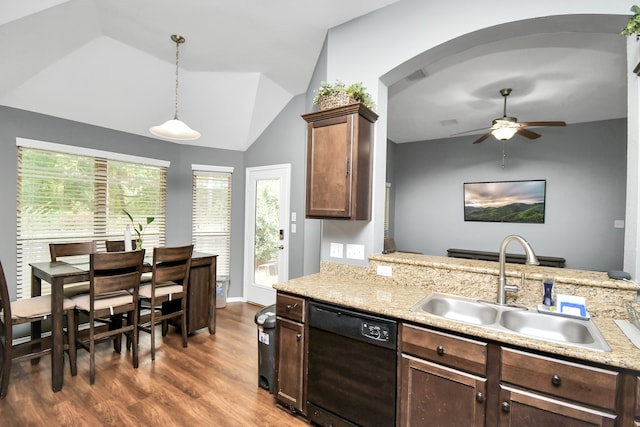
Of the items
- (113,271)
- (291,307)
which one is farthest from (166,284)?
(291,307)

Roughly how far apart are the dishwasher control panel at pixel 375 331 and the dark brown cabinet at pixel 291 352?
0.47 metres

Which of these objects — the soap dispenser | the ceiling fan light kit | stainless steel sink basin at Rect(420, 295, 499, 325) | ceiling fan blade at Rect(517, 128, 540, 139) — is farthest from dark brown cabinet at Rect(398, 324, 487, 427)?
ceiling fan blade at Rect(517, 128, 540, 139)

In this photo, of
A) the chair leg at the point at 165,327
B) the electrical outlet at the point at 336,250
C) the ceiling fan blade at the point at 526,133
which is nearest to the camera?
the electrical outlet at the point at 336,250

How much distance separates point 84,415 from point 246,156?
360 centimetres

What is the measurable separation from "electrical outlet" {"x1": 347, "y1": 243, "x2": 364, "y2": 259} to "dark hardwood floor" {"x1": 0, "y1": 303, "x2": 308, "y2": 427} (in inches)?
49.0

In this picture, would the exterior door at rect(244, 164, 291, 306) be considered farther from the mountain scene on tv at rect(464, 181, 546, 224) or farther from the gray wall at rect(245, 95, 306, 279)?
the mountain scene on tv at rect(464, 181, 546, 224)

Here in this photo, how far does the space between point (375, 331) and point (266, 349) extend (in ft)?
3.67

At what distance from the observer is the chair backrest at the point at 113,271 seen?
7.83ft

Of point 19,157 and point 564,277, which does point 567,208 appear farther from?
point 19,157

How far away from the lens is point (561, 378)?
4.03ft

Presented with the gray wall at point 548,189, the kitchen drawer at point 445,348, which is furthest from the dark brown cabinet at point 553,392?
the gray wall at point 548,189

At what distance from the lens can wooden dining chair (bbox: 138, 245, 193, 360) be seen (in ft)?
9.29

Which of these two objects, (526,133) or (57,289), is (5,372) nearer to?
(57,289)

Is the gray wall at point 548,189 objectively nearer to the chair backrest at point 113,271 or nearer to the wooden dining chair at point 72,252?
the chair backrest at point 113,271
